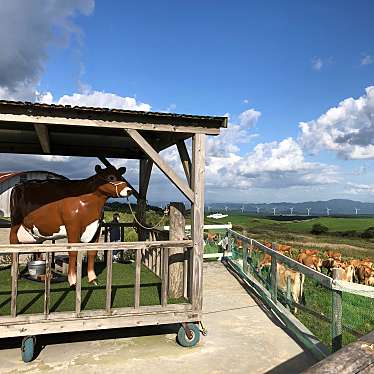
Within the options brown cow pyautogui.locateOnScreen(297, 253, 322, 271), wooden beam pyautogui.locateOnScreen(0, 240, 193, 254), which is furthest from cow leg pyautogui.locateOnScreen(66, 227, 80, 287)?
brown cow pyautogui.locateOnScreen(297, 253, 322, 271)

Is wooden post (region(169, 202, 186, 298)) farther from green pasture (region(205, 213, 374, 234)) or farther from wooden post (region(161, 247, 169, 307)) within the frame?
green pasture (region(205, 213, 374, 234))

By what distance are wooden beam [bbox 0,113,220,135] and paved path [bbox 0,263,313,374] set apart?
3.00 meters

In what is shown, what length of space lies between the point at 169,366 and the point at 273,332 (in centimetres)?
213

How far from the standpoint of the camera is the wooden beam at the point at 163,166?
5320mm

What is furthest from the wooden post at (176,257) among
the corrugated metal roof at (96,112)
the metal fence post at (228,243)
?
the metal fence post at (228,243)

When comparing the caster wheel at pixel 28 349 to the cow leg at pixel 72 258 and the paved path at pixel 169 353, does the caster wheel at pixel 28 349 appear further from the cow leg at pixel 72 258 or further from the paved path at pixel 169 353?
the cow leg at pixel 72 258

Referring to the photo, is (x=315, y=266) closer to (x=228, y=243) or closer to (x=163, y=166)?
(x=228, y=243)

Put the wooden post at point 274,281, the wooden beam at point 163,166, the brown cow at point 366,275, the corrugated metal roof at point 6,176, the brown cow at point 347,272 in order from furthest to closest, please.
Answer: the corrugated metal roof at point 6,176
the brown cow at point 366,275
the brown cow at point 347,272
the wooden post at point 274,281
the wooden beam at point 163,166

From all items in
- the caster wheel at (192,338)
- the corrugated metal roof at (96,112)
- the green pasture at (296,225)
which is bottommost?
the green pasture at (296,225)

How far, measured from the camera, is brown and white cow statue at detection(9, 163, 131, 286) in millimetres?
6520

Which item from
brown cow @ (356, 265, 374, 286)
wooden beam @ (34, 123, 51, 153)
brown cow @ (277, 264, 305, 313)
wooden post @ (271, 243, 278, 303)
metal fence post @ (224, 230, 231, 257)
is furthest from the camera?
metal fence post @ (224, 230, 231, 257)

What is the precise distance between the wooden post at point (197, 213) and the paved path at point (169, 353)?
679 mm

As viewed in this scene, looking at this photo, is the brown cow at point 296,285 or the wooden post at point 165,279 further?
the brown cow at point 296,285

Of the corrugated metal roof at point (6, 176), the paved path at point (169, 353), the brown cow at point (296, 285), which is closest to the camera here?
the paved path at point (169, 353)
